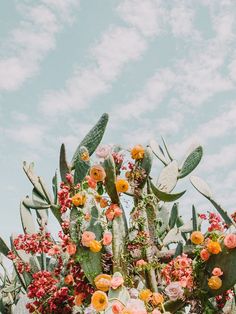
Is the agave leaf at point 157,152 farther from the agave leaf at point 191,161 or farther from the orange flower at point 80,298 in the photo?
the orange flower at point 80,298

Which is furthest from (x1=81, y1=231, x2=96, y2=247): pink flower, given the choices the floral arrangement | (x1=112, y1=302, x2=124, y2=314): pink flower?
(x1=112, y1=302, x2=124, y2=314): pink flower

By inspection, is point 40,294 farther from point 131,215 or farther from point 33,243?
point 131,215

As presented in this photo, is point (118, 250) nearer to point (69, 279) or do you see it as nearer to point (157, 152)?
point (69, 279)

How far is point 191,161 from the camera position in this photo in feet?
13.2

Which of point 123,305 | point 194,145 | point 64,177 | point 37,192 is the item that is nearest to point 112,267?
point 123,305

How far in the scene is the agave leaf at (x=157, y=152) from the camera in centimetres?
429

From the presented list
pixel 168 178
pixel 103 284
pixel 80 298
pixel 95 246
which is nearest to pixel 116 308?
pixel 103 284

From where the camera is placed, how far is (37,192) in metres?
4.01

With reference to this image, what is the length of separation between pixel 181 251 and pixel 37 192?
1.21m

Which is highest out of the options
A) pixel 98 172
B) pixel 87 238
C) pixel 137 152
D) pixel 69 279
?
pixel 137 152

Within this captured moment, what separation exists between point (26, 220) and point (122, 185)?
1.40 metres

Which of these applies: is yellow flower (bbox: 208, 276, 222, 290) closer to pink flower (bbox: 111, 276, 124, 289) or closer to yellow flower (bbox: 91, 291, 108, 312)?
pink flower (bbox: 111, 276, 124, 289)

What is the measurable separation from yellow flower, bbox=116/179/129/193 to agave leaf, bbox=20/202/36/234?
134 cm

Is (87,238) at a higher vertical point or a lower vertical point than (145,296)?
higher
